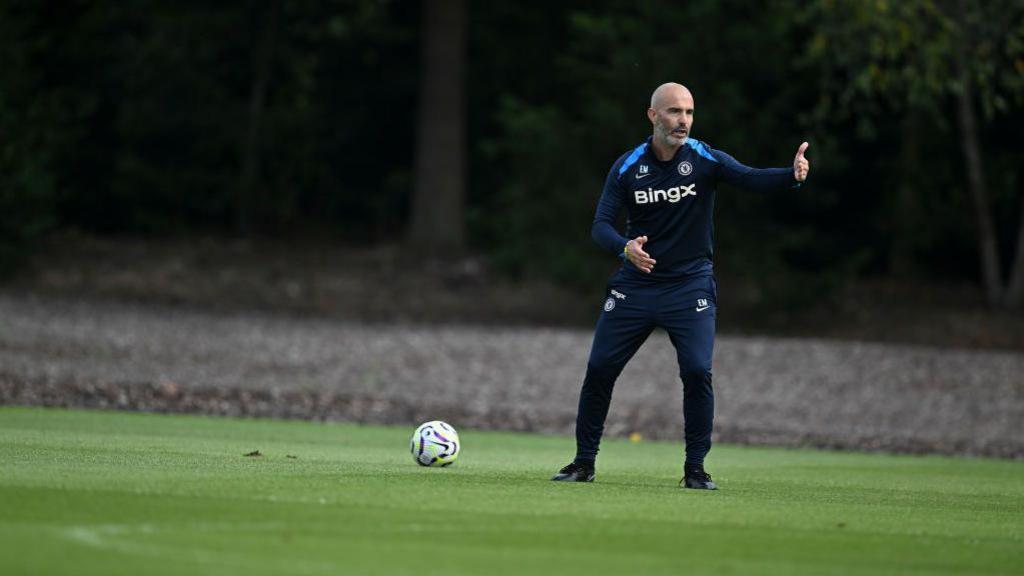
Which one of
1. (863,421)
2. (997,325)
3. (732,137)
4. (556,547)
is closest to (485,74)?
(732,137)

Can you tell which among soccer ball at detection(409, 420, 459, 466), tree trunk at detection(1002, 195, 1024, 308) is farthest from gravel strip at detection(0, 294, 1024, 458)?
soccer ball at detection(409, 420, 459, 466)

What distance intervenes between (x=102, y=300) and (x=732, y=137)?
11712 mm

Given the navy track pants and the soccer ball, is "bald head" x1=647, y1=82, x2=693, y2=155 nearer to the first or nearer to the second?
the navy track pants

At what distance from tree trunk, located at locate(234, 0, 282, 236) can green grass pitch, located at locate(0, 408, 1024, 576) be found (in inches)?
1009

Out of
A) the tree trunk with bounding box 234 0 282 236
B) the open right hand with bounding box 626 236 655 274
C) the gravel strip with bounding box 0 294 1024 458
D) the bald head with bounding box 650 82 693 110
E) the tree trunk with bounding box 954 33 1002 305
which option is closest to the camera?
the open right hand with bounding box 626 236 655 274

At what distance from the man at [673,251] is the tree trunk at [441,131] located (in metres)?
24.6

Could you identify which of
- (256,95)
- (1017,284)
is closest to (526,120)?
(256,95)

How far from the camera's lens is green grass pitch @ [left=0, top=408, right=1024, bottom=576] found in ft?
23.2

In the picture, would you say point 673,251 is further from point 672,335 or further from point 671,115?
point 671,115

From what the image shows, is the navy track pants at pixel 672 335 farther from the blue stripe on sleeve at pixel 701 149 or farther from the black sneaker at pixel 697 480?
the blue stripe on sleeve at pixel 701 149

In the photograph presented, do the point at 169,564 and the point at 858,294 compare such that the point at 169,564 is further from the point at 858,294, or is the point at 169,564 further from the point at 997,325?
the point at 858,294

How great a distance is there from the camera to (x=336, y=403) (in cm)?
2212

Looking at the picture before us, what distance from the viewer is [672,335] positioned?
11062 millimetres

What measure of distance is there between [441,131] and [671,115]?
1001 inches
